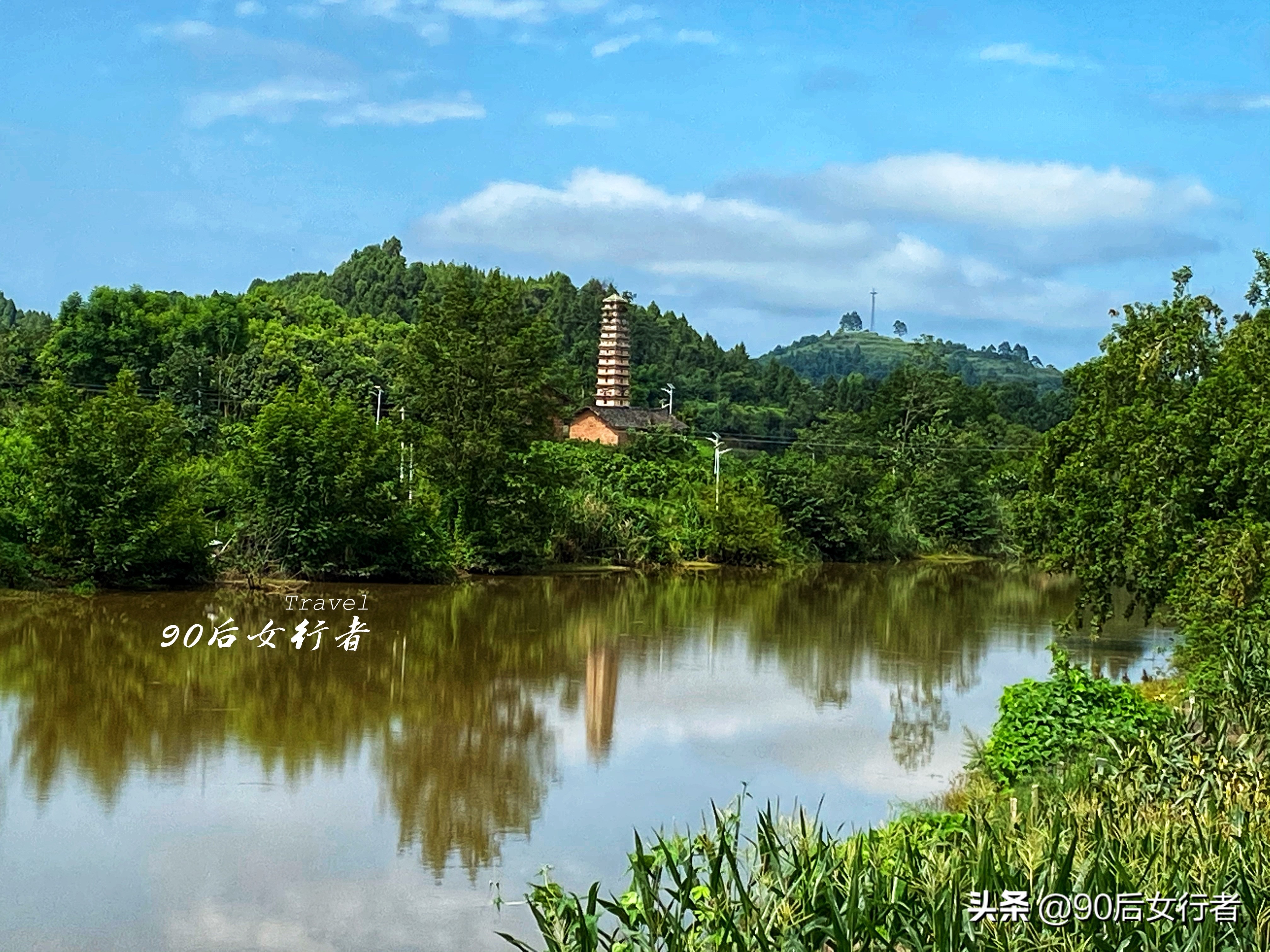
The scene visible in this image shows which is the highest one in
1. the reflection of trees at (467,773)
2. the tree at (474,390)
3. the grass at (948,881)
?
the tree at (474,390)

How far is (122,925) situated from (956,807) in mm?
5300

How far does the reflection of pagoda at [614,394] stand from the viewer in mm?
46375

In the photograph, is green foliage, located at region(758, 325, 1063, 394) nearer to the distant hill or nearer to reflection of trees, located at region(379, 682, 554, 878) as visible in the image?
the distant hill

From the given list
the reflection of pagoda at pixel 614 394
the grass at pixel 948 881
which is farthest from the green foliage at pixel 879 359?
the grass at pixel 948 881

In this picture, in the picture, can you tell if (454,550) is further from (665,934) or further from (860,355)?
(860,355)

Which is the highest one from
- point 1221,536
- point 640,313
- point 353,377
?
point 640,313

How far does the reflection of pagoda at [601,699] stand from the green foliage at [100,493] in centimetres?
759

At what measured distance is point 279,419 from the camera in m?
24.5

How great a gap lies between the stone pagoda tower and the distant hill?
215ft

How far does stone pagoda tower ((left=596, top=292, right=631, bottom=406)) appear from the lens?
5619 cm

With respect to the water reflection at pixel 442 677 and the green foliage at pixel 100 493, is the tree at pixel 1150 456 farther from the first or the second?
the green foliage at pixel 100 493

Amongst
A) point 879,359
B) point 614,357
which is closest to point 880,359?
point 879,359

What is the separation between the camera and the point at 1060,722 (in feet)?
30.2

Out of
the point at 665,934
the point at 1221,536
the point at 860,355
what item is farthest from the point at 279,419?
the point at 860,355
